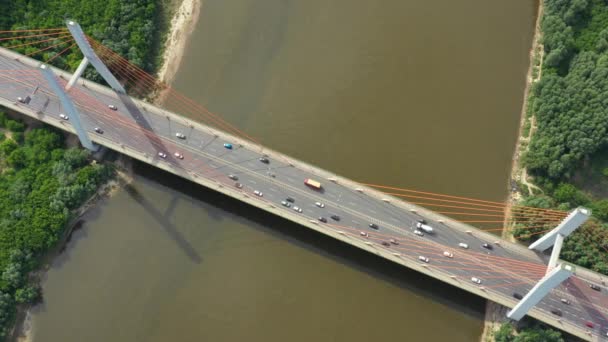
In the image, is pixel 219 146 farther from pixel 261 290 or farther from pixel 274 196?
pixel 261 290

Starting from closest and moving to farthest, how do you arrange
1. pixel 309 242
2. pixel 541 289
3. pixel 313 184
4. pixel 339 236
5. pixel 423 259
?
pixel 541 289, pixel 423 259, pixel 339 236, pixel 313 184, pixel 309 242

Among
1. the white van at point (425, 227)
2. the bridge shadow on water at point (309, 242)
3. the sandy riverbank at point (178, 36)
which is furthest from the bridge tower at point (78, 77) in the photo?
the white van at point (425, 227)

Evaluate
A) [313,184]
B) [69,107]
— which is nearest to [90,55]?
[69,107]

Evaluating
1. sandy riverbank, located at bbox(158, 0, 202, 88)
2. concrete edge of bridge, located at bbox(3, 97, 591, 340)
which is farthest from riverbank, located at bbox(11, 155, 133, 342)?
sandy riverbank, located at bbox(158, 0, 202, 88)

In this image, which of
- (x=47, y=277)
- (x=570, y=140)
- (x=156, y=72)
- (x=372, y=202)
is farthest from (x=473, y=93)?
(x=47, y=277)

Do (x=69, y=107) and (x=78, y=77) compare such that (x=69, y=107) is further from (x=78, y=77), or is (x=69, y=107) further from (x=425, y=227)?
(x=425, y=227)

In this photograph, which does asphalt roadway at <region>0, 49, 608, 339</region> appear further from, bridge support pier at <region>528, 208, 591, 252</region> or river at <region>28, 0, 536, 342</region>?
river at <region>28, 0, 536, 342</region>

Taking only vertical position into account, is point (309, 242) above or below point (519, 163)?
below

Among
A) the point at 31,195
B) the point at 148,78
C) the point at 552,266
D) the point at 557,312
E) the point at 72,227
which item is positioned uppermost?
the point at 552,266
